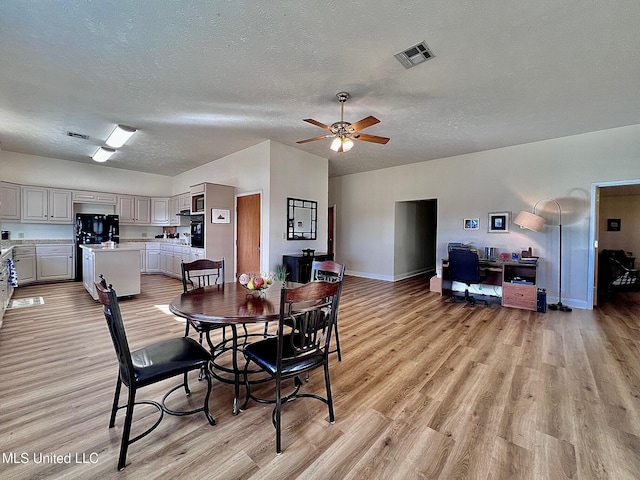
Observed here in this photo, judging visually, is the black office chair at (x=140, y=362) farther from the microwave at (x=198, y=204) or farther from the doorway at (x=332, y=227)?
the doorway at (x=332, y=227)

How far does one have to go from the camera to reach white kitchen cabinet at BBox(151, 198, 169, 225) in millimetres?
7918

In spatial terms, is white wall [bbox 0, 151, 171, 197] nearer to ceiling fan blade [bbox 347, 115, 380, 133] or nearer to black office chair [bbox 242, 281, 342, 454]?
ceiling fan blade [bbox 347, 115, 380, 133]

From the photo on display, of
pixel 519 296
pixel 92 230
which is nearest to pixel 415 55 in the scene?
pixel 519 296

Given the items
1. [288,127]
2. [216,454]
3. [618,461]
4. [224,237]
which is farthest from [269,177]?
[618,461]

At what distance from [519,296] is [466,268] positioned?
93 cm

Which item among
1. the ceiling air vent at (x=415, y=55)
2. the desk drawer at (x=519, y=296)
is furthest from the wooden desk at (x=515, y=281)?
the ceiling air vent at (x=415, y=55)

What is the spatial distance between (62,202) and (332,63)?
23.5 feet

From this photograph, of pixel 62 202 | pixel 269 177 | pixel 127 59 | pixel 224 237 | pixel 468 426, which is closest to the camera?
pixel 468 426

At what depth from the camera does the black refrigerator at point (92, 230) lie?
258 inches

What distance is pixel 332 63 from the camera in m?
2.74

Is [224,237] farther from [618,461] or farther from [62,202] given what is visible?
[618,461]

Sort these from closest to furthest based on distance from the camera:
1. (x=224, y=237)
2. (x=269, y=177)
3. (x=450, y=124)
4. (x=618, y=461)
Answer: (x=618, y=461) < (x=450, y=124) < (x=269, y=177) < (x=224, y=237)

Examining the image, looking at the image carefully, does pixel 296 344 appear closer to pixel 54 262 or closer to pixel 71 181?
pixel 54 262

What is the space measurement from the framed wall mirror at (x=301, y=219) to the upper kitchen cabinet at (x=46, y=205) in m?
5.37
